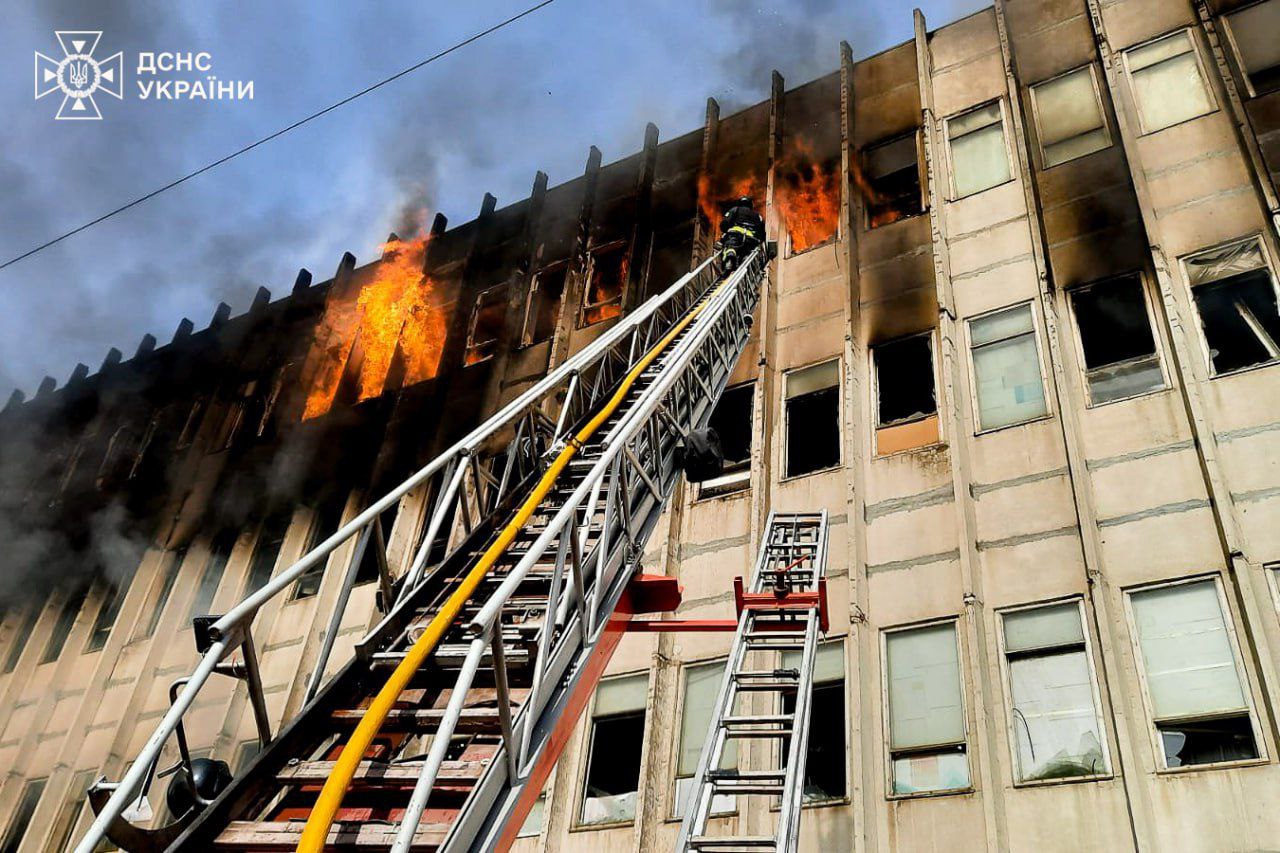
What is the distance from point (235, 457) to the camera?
18438 mm

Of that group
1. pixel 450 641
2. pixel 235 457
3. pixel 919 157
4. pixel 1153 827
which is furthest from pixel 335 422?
pixel 1153 827

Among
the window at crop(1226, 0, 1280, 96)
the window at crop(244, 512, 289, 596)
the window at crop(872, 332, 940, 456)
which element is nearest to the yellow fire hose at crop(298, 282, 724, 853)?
the window at crop(872, 332, 940, 456)

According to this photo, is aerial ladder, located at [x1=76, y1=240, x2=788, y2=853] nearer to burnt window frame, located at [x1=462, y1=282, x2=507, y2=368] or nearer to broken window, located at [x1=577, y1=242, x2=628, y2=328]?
broken window, located at [x1=577, y1=242, x2=628, y2=328]

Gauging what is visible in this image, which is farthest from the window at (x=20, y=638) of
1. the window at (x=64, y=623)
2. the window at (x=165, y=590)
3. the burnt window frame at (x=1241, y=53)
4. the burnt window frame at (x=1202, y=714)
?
the burnt window frame at (x=1241, y=53)

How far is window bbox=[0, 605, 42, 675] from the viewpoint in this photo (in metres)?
18.5

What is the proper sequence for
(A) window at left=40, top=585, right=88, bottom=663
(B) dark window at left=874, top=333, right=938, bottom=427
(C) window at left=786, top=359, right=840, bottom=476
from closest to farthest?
(B) dark window at left=874, top=333, right=938, bottom=427
(C) window at left=786, top=359, right=840, bottom=476
(A) window at left=40, top=585, right=88, bottom=663

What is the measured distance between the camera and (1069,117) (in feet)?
43.2

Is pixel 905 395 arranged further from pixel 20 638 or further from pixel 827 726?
pixel 20 638

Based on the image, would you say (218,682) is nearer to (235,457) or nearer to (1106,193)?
(235,457)

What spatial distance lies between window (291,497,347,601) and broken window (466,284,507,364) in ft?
12.9

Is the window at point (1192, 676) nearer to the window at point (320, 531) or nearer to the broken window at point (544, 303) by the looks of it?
the broken window at point (544, 303)

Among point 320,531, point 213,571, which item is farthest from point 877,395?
point 213,571

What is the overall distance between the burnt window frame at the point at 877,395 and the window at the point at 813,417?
1.64ft

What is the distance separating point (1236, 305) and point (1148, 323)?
897mm
